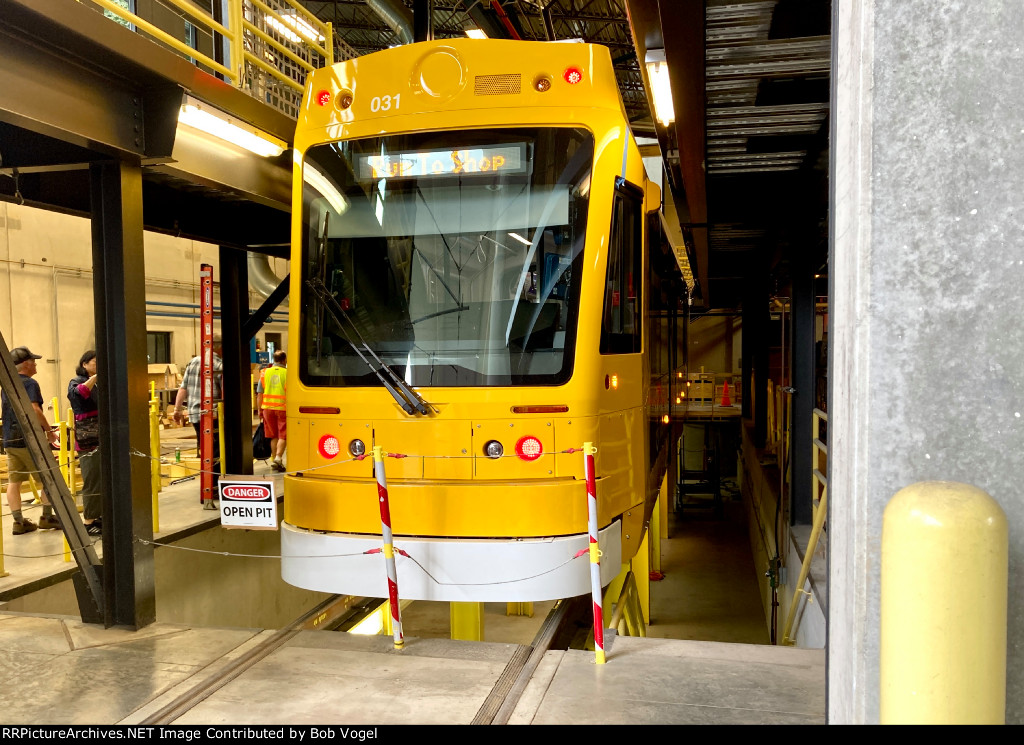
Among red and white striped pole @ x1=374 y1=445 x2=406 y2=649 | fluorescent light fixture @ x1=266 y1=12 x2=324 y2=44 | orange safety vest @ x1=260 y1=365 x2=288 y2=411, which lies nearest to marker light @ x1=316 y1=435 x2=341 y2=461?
red and white striped pole @ x1=374 y1=445 x2=406 y2=649

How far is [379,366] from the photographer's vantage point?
5156 millimetres

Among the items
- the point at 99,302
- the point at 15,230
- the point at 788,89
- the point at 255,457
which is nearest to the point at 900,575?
the point at 99,302

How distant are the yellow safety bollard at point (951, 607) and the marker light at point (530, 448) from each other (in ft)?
10.9

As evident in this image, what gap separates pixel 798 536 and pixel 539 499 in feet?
14.7

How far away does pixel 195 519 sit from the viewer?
8602 millimetres

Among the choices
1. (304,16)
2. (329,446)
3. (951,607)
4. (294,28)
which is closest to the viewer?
(951,607)

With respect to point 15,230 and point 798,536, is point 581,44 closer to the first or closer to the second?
point 798,536

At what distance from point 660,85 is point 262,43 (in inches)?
146

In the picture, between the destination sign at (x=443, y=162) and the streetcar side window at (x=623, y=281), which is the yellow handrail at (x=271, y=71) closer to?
the destination sign at (x=443, y=162)

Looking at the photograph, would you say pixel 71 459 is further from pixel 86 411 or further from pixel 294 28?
pixel 294 28

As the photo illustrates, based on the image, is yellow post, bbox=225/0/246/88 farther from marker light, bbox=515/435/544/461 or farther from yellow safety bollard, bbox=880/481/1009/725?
yellow safety bollard, bbox=880/481/1009/725

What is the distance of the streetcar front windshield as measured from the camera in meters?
5.03

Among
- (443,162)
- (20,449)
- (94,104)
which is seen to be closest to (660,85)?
(443,162)

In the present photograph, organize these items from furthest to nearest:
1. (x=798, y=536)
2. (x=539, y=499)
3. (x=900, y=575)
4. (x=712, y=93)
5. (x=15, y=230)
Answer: (x=15, y=230)
(x=798, y=536)
(x=712, y=93)
(x=539, y=499)
(x=900, y=575)
